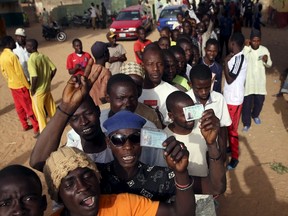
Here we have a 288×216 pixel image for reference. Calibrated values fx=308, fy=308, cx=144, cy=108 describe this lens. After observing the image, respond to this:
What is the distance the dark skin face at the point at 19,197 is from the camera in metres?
1.59

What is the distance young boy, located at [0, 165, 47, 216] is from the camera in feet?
5.22

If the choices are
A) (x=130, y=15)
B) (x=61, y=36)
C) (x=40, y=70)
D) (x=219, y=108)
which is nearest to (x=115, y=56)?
(x=40, y=70)

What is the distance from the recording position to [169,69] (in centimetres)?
381

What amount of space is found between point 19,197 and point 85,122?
95 centimetres

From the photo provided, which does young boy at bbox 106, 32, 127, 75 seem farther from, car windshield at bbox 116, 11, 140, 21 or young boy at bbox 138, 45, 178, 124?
car windshield at bbox 116, 11, 140, 21

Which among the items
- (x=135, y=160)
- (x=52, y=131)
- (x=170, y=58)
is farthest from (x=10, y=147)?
(x=135, y=160)

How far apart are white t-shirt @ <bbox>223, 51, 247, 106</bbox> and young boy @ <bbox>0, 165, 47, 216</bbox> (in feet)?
12.0

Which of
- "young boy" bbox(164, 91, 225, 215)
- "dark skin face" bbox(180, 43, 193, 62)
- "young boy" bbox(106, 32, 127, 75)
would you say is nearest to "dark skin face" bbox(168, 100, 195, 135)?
"young boy" bbox(164, 91, 225, 215)

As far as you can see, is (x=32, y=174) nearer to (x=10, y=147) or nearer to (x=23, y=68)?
(x=10, y=147)

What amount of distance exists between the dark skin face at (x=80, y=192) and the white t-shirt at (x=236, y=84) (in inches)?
137

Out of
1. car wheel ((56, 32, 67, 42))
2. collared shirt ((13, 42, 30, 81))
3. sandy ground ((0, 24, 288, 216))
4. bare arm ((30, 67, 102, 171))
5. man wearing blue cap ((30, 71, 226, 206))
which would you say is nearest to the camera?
man wearing blue cap ((30, 71, 226, 206))

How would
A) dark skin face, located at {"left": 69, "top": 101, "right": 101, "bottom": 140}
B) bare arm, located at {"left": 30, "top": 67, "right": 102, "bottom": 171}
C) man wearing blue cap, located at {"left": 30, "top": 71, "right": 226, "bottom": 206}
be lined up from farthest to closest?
1. dark skin face, located at {"left": 69, "top": 101, "right": 101, "bottom": 140}
2. bare arm, located at {"left": 30, "top": 67, "right": 102, "bottom": 171}
3. man wearing blue cap, located at {"left": 30, "top": 71, "right": 226, "bottom": 206}

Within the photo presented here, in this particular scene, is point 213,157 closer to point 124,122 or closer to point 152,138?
point 152,138

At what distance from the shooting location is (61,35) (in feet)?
61.5
